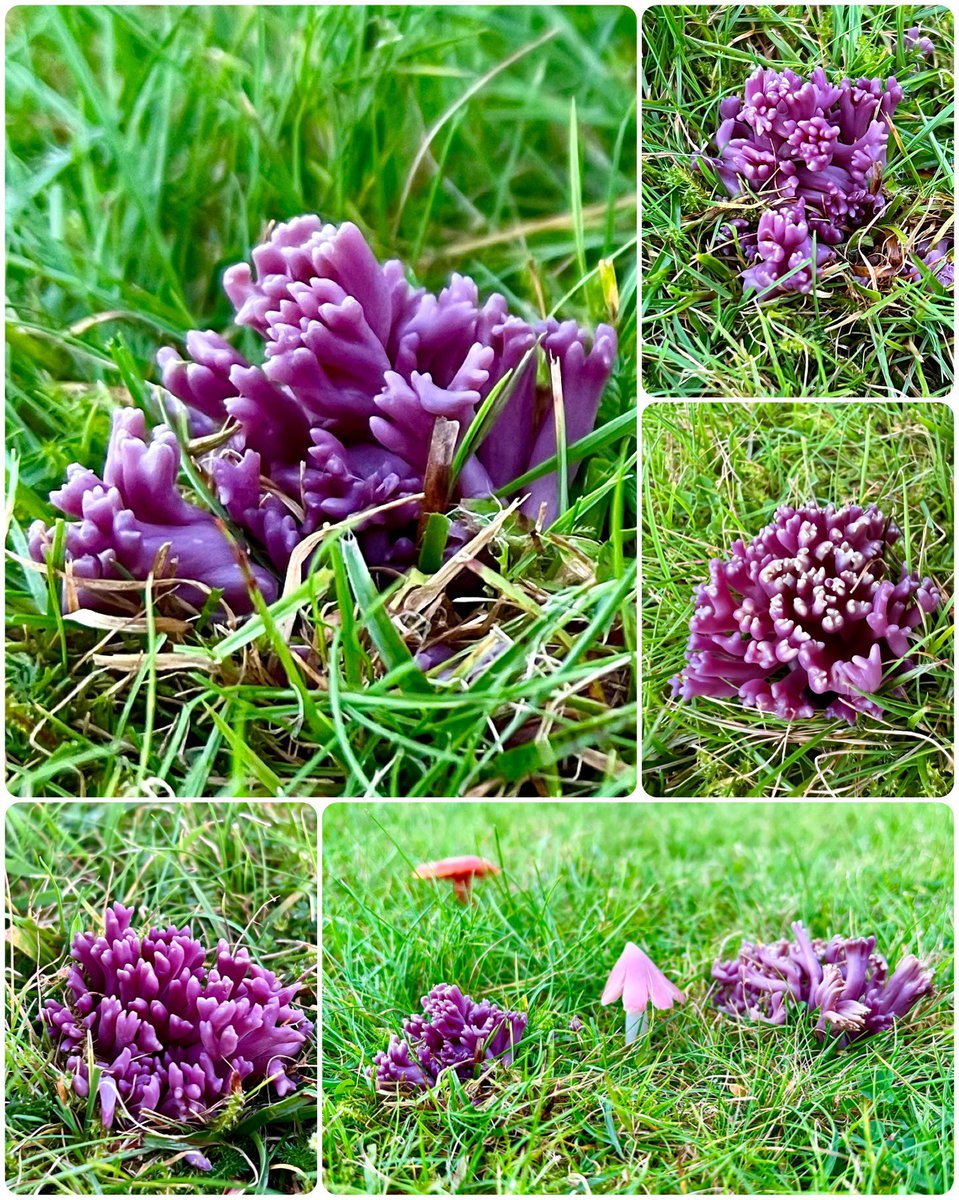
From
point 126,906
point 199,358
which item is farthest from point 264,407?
point 126,906

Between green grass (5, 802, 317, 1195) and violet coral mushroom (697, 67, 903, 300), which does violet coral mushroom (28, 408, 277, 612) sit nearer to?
green grass (5, 802, 317, 1195)

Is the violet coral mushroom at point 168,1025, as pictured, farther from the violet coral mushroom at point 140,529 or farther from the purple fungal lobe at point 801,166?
the purple fungal lobe at point 801,166

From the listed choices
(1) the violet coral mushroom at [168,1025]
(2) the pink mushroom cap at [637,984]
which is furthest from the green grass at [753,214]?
(1) the violet coral mushroom at [168,1025]

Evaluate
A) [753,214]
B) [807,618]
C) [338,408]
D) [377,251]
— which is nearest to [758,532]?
[807,618]

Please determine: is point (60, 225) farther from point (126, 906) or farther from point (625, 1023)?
point (625, 1023)

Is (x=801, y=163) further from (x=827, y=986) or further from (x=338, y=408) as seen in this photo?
(x=827, y=986)

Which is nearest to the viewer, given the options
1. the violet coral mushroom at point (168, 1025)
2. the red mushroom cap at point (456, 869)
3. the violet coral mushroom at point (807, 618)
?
the violet coral mushroom at point (168, 1025)
